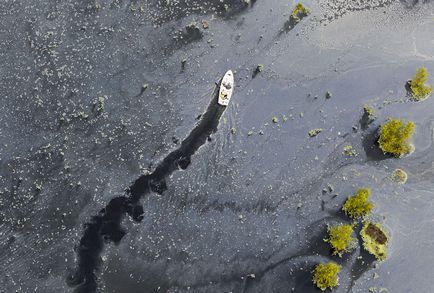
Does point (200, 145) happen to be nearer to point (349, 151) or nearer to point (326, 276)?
point (349, 151)

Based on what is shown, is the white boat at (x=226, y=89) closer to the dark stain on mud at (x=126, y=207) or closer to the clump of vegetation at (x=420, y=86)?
the dark stain on mud at (x=126, y=207)

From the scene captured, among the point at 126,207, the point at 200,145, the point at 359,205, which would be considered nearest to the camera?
the point at 359,205

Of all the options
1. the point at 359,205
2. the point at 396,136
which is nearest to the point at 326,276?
the point at 359,205

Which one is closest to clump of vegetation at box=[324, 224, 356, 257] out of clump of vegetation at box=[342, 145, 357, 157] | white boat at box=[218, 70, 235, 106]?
clump of vegetation at box=[342, 145, 357, 157]

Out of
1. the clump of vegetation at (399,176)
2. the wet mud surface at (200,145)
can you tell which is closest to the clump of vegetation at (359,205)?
the wet mud surface at (200,145)

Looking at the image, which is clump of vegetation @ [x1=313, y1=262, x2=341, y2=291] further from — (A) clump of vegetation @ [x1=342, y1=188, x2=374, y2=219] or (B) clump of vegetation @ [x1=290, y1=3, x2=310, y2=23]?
(B) clump of vegetation @ [x1=290, y1=3, x2=310, y2=23]

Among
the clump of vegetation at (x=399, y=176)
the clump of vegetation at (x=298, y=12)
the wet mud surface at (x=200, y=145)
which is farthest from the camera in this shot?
the clump of vegetation at (x=298, y=12)
